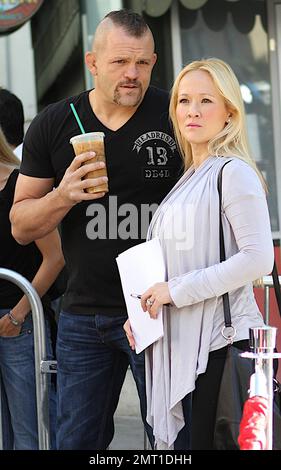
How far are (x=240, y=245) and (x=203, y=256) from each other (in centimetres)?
14

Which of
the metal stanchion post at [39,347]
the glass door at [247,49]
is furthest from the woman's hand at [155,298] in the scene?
the glass door at [247,49]

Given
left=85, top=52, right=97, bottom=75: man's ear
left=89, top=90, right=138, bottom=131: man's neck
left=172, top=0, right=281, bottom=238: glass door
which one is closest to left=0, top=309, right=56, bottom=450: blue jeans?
left=89, top=90, right=138, bottom=131: man's neck

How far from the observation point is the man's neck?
3.77 metres

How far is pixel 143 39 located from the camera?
12.2 feet

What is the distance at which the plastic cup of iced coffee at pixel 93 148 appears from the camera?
3.43m

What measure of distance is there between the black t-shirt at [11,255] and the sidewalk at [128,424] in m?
1.60

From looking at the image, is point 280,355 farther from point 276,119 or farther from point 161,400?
point 276,119

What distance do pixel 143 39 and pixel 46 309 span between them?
1401 mm

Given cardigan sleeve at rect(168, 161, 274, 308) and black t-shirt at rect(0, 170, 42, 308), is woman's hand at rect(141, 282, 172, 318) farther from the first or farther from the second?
black t-shirt at rect(0, 170, 42, 308)

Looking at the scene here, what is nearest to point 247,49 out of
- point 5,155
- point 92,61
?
point 5,155

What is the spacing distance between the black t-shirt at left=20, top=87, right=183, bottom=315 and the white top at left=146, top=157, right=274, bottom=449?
0.39m

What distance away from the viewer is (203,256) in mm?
3240
